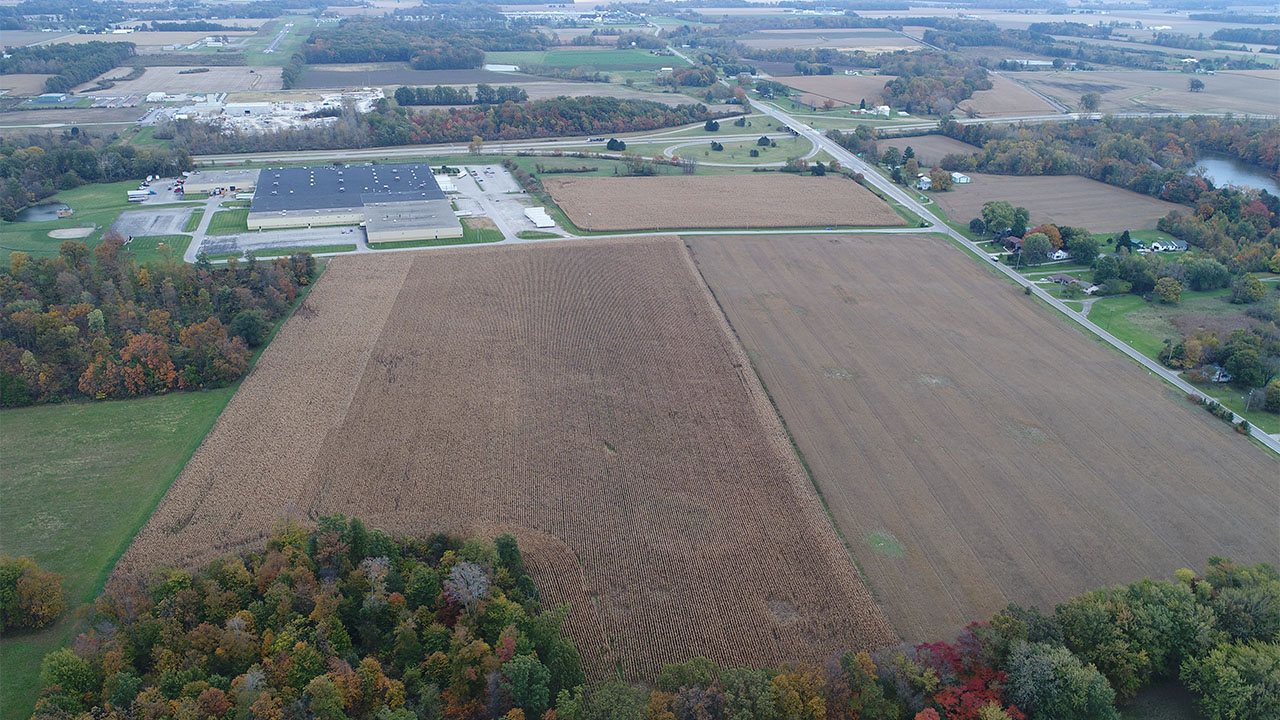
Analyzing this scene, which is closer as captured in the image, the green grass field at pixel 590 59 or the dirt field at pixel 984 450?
the dirt field at pixel 984 450

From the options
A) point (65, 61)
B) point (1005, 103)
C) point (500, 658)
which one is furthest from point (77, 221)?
point (1005, 103)

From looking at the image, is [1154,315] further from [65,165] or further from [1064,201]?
[65,165]

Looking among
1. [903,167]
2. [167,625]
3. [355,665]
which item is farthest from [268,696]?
[903,167]

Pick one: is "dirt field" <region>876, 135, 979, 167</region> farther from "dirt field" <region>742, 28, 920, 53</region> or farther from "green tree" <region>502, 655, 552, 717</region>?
"green tree" <region>502, 655, 552, 717</region>

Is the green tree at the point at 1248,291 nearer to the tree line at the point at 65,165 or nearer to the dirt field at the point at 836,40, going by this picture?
the tree line at the point at 65,165

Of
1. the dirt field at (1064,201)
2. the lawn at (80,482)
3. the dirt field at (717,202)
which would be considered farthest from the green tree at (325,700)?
the dirt field at (1064,201)

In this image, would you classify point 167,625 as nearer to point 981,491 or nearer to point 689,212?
point 981,491
